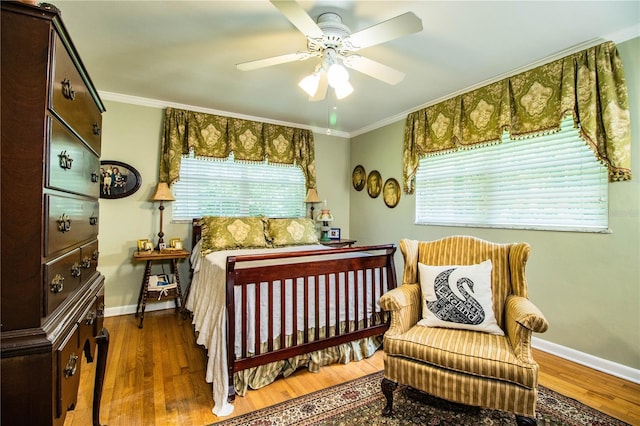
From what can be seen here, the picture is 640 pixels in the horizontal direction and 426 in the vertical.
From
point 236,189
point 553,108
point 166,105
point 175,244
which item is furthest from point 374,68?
point 175,244

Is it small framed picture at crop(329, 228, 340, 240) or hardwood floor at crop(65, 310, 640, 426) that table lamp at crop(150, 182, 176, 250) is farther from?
small framed picture at crop(329, 228, 340, 240)

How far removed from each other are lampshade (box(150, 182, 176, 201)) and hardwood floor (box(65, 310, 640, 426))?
1.47m

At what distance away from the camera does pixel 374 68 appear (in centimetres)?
213

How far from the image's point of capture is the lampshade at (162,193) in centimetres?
340

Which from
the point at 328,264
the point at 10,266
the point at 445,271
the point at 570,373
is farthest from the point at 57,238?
the point at 570,373

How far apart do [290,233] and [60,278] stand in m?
2.70

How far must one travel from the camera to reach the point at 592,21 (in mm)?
2047

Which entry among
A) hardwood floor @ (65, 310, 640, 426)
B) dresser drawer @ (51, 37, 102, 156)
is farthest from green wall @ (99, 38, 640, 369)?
dresser drawer @ (51, 37, 102, 156)

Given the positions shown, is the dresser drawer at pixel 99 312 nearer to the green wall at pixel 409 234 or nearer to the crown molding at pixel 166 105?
the green wall at pixel 409 234

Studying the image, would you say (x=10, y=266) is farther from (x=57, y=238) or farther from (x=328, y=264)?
(x=328, y=264)

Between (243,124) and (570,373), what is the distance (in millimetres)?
4139

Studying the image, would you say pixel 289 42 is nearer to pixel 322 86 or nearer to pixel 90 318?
pixel 322 86

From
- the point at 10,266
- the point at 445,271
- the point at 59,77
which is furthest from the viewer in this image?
the point at 445,271

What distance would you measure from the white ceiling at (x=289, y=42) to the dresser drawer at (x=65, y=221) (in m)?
1.44
